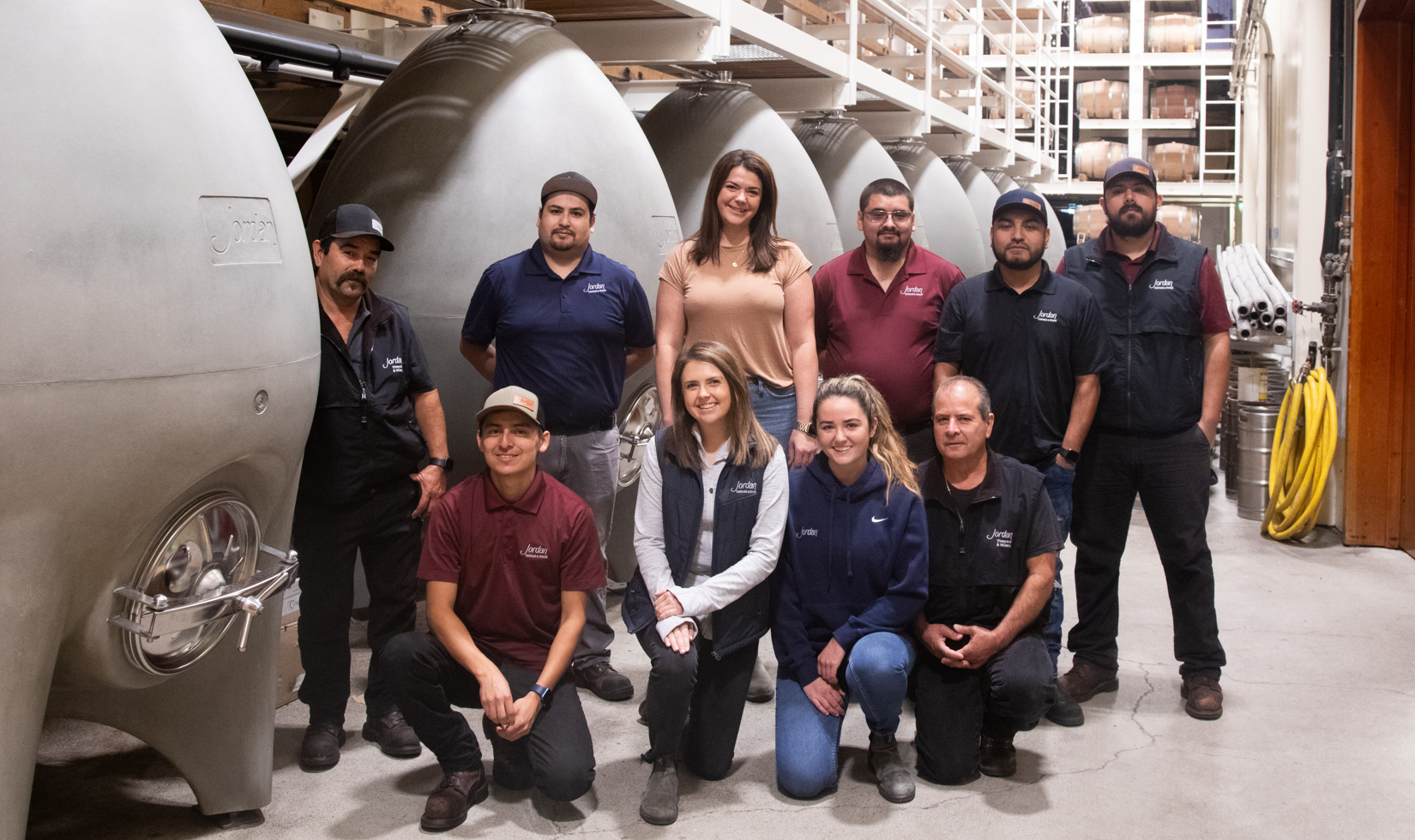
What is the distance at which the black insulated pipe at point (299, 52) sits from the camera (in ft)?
16.2

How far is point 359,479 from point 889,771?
173cm

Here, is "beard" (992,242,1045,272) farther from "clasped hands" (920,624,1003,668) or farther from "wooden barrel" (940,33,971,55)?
"wooden barrel" (940,33,971,55)

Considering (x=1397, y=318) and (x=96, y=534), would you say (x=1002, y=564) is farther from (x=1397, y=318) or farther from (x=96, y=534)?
(x=1397, y=318)

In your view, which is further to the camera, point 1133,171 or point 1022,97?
point 1022,97

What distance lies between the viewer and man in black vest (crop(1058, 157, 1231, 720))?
13.4ft

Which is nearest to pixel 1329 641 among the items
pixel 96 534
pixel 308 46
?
pixel 96 534

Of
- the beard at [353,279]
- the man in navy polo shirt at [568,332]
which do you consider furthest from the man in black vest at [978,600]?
the beard at [353,279]

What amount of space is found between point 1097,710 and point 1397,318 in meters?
3.37

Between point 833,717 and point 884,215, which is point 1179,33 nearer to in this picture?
point 884,215

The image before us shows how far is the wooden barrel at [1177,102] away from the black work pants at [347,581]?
53.9 ft

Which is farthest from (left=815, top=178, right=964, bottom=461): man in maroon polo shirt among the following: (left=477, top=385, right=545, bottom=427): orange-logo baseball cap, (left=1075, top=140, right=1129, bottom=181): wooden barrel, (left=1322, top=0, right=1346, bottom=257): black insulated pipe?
(left=1075, top=140, right=1129, bottom=181): wooden barrel

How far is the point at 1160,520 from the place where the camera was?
4.17 m

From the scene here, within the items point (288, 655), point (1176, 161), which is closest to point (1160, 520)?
point (288, 655)

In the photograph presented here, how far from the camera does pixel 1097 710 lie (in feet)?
13.5
